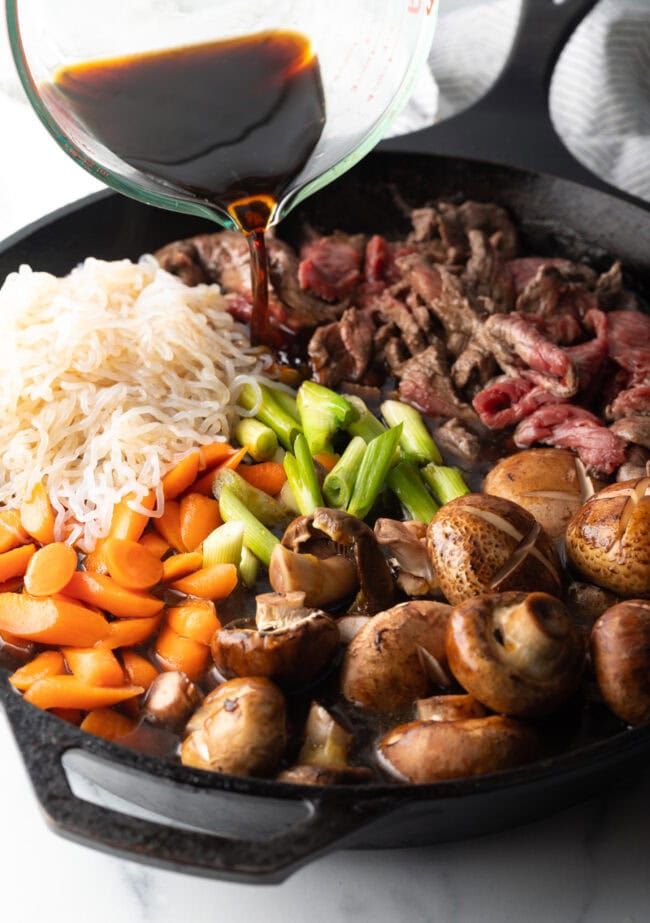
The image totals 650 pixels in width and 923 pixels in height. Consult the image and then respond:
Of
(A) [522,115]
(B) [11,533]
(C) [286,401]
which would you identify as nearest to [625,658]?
(C) [286,401]

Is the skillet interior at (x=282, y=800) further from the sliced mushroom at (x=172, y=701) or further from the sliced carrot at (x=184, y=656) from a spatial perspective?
the sliced carrot at (x=184, y=656)

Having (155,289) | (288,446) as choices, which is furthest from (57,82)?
(288,446)

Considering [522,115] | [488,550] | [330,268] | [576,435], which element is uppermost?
[522,115]

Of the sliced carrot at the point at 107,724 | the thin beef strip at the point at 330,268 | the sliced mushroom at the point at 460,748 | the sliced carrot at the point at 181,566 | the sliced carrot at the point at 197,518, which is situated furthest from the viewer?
the thin beef strip at the point at 330,268

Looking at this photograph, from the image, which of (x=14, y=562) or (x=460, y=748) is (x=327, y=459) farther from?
(x=460, y=748)

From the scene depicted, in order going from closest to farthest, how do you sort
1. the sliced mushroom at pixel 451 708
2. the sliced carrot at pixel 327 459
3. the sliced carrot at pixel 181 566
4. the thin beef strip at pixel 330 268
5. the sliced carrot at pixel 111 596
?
the sliced mushroom at pixel 451 708, the sliced carrot at pixel 111 596, the sliced carrot at pixel 181 566, the sliced carrot at pixel 327 459, the thin beef strip at pixel 330 268

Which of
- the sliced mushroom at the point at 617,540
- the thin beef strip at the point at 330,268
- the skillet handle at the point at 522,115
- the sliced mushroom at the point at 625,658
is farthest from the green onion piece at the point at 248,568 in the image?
the skillet handle at the point at 522,115

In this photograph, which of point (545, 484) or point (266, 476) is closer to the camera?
point (545, 484)
